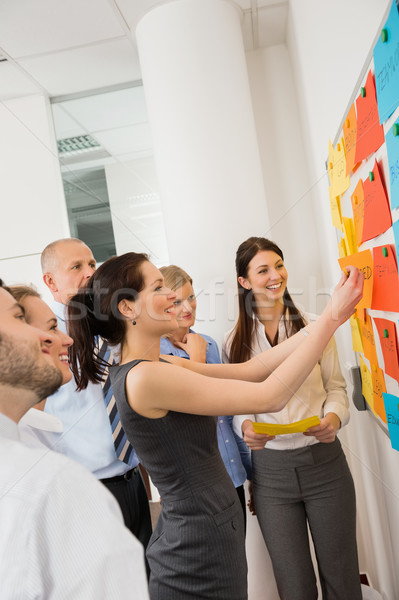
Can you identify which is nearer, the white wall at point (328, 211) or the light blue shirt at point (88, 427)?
the white wall at point (328, 211)

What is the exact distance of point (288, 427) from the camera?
0.77m

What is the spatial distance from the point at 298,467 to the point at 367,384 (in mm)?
219

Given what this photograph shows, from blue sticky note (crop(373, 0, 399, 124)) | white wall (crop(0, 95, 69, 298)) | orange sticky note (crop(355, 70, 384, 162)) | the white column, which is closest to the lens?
blue sticky note (crop(373, 0, 399, 124))

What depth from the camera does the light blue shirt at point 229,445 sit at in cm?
102

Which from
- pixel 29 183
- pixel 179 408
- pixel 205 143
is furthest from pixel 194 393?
pixel 29 183

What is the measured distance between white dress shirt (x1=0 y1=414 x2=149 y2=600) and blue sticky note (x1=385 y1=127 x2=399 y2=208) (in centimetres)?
38

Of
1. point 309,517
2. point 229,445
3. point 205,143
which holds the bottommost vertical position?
point 309,517

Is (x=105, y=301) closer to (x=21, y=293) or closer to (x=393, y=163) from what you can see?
(x=21, y=293)

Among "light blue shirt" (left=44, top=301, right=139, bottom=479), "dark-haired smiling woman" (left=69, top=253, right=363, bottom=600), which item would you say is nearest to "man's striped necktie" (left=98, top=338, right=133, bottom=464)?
"light blue shirt" (left=44, top=301, right=139, bottom=479)

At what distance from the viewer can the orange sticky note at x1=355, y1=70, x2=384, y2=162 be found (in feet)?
1.81

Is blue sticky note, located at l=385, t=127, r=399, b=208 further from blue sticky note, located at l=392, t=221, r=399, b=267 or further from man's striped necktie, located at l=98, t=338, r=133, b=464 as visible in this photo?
man's striped necktie, located at l=98, t=338, r=133, b=464

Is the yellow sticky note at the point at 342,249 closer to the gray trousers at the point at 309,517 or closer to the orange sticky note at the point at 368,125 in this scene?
the orange sticky note at the point at 368,125

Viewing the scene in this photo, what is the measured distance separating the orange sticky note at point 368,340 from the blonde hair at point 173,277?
1.30 ft

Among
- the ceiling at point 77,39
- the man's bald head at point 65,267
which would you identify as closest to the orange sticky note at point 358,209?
the man's bald head at point 65,267
